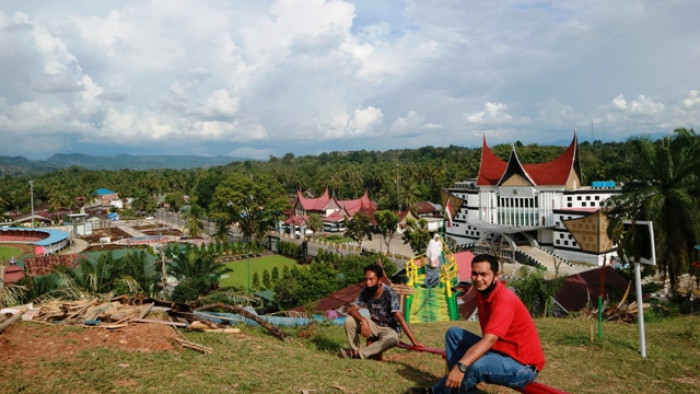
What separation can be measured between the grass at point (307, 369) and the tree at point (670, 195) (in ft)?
26.0

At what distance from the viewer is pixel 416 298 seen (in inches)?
380

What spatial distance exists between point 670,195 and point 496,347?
12.8 metres

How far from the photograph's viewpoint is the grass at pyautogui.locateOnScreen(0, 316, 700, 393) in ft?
14.5

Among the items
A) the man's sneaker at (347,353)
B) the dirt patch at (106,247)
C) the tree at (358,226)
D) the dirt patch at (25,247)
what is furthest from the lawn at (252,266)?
the man's sneaker at (347,353)

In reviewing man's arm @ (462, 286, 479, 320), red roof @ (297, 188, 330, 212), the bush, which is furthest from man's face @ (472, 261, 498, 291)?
red roof @ (297, 188, 330, 212)

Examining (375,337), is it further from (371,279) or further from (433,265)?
(433,265)

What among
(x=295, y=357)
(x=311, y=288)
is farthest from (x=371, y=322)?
(x=311, y=288)

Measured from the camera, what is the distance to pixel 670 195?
13.5 metres

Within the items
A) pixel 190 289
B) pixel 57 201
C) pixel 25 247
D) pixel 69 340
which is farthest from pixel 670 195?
pixel 57 201

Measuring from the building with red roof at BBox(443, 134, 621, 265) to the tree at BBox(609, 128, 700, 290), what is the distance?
49.4 ft

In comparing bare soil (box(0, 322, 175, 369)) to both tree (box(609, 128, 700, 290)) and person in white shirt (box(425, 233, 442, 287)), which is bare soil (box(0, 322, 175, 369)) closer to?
person in white shirt (box(425, 233, 442, 287))

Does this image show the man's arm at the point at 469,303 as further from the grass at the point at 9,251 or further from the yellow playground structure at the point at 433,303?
the grass at the point at 9,251

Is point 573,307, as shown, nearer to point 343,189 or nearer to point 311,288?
point 311,288

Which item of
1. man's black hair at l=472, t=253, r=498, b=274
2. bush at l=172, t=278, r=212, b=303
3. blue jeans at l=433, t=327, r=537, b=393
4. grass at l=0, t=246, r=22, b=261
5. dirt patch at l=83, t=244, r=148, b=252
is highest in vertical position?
man's black hair at l=472, t=253, r=498, b=274
